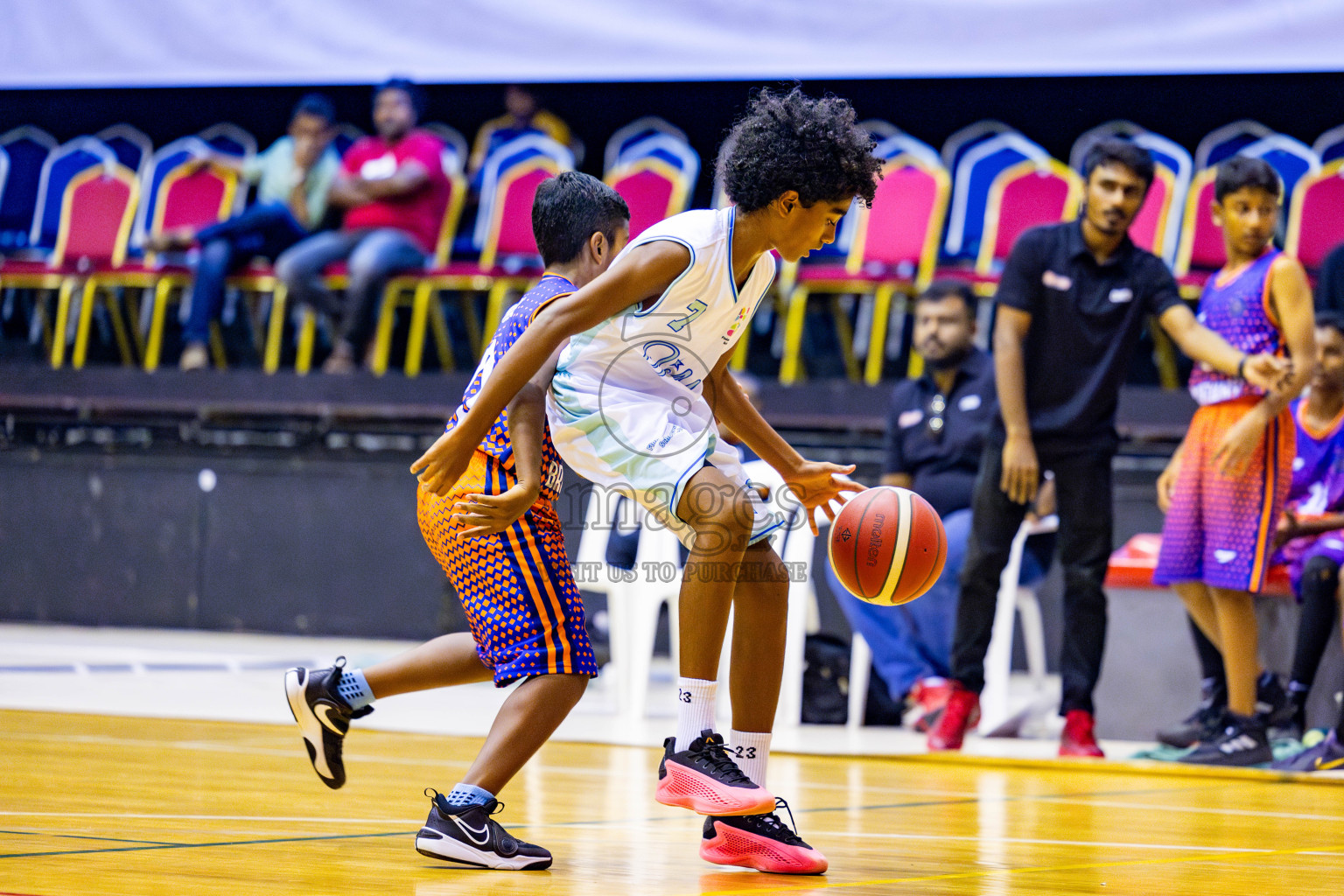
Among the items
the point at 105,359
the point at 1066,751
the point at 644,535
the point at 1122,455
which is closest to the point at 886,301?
the point at 1122,455

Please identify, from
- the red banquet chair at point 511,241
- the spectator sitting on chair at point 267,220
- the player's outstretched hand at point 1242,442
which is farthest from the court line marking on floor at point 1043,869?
the spectator sitting on chair at point 267,220

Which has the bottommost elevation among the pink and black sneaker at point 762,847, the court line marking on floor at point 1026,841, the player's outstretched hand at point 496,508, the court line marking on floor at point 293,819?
the court line marking on floor at point 293,819

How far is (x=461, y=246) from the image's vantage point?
8297mm

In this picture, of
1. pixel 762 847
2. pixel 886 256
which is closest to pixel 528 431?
pixel 762 847

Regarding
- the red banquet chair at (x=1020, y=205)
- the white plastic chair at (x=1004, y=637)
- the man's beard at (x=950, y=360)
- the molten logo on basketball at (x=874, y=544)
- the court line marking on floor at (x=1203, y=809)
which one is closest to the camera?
the molten logo on basketball at (x=874, y=544)

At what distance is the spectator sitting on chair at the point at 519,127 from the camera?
27.5 feet

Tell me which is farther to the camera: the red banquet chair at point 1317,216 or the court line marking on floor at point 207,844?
the red banquet chair at point 1317,216

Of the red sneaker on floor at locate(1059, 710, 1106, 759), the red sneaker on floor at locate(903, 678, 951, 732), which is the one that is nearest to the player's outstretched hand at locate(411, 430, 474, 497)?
the red sneaker on floor at locate(1059, 710, 1106, 759)

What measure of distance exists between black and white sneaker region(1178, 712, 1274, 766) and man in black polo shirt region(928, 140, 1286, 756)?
352mm

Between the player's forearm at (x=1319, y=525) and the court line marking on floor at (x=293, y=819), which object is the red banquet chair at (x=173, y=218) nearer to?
the court line marking on floor at (x=293, y=819)

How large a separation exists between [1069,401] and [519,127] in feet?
14.3

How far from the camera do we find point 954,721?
4.82 m

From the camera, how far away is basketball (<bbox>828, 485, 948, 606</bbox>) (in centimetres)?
316

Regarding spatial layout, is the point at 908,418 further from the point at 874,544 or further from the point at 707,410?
the point at 707,410
